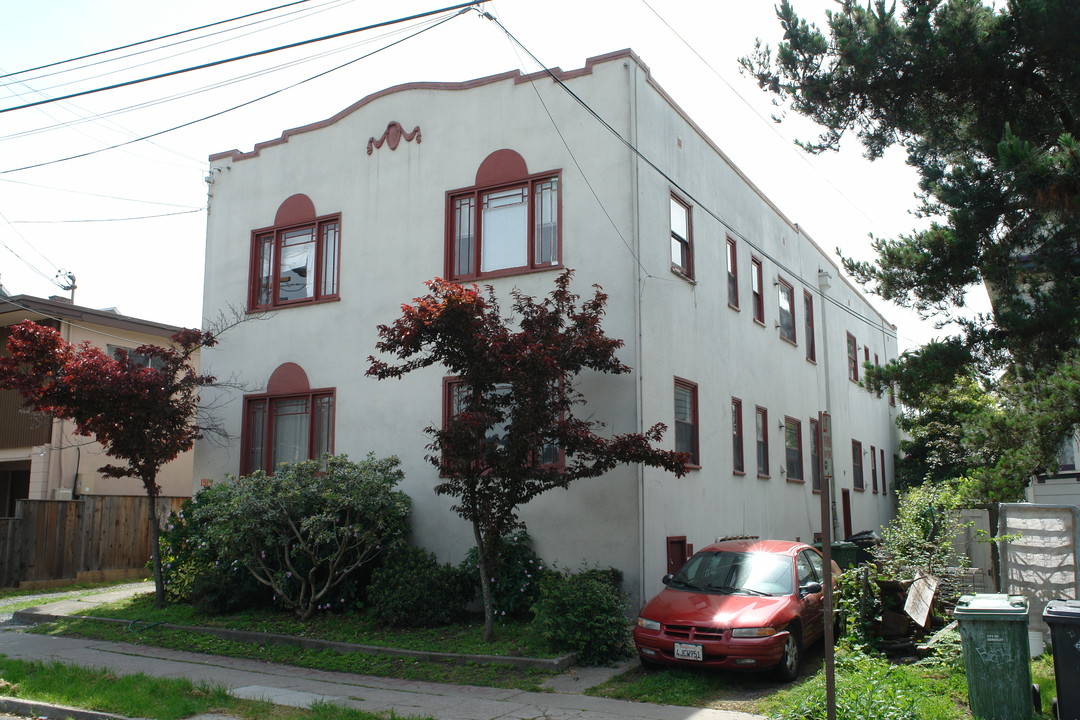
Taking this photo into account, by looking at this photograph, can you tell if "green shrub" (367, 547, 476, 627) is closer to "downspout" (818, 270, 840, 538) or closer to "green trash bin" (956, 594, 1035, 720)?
"green trash bin" (956, 594, 1035, 720)

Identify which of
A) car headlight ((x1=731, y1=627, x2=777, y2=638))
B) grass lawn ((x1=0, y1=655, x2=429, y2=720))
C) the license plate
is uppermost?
car headlight ((x1=731, y1=627, x2=777, y2=638))

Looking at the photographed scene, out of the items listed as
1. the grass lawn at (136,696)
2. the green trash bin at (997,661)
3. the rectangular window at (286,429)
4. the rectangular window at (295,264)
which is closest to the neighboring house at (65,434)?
the rectangular window at (286,429)

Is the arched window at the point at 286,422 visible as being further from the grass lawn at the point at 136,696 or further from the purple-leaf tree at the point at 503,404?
the grass lawn at the point at 136,696

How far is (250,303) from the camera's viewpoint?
56.2ft

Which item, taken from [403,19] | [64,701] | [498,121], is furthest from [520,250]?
[64,701]

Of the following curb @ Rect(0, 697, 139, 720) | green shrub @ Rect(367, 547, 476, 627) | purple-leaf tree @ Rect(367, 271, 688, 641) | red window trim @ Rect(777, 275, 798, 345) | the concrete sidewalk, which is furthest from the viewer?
red window trim @ Rect(777, 275, 798, 345)

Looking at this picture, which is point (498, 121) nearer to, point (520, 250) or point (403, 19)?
point (520, 250)

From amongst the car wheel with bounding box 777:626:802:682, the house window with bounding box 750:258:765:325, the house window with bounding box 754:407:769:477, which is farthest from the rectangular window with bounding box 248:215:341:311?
the car wheel with bounding box 777:626:802:682

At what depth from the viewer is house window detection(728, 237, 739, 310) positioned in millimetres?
17812

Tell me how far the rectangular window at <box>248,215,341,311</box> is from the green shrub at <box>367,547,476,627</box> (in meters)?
5.41

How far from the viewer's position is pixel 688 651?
9.75 m

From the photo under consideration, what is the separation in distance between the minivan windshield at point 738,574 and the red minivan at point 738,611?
1 centimetres

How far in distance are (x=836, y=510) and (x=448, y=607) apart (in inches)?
525

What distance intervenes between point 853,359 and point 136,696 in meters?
23.8
